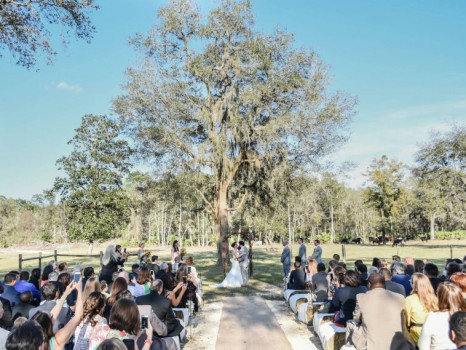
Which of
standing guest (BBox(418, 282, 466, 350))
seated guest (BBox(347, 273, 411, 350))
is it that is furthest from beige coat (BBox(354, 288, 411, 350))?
standing guest (BBox(418, 282, 466, 350))

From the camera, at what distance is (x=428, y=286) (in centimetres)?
421

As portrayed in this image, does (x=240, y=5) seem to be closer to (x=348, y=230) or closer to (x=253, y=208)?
(x=253, y=208)

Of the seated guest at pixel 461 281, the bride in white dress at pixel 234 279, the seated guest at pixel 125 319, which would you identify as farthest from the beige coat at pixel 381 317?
the bride in white dress at pixel 234 279

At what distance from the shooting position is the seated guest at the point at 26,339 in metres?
2.30

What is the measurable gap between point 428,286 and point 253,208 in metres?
18.6

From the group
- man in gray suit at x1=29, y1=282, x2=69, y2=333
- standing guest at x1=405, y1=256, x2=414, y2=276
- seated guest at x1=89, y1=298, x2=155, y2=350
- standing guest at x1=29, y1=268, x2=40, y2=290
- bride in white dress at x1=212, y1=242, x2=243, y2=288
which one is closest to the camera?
seated guest at x1=89, y1=298, x2=155, y2=350

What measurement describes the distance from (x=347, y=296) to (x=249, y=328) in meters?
2.87

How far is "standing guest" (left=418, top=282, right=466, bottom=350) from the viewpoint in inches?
141

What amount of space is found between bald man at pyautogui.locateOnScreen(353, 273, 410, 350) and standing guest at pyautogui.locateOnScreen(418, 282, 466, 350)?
33.6 inches

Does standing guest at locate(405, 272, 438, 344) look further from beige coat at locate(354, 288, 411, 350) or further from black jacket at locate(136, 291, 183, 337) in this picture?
black jacket at locate(136, 291, 183, 337)

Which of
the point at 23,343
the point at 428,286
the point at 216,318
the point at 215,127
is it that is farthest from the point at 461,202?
the point at 23,343

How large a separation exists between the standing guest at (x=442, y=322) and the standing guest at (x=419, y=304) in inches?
18.0

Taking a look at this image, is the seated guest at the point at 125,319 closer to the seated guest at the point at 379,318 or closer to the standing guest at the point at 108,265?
the seated guest at the point at 379,318

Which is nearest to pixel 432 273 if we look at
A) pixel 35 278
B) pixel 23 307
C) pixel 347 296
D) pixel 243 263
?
pixel 347 296
